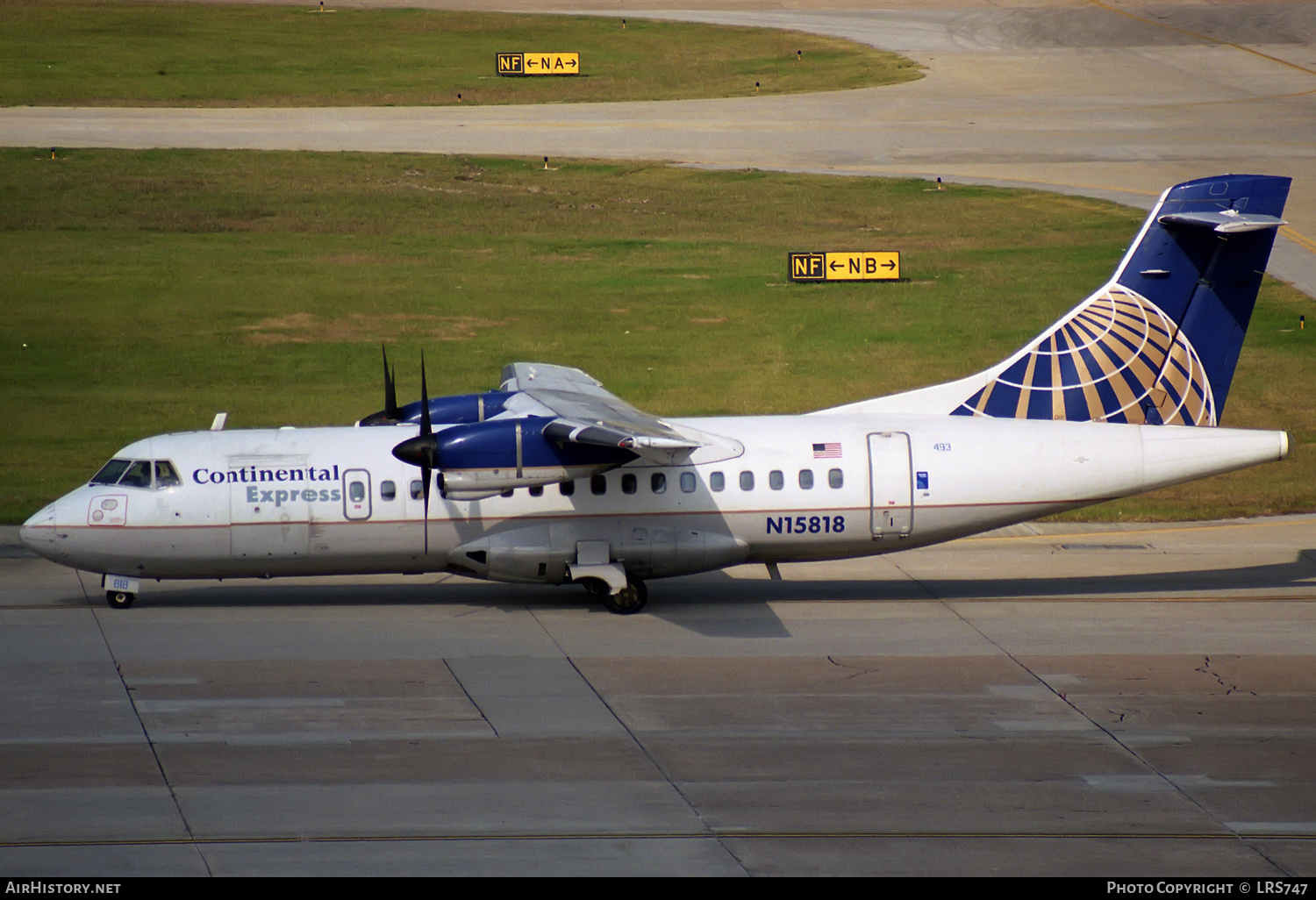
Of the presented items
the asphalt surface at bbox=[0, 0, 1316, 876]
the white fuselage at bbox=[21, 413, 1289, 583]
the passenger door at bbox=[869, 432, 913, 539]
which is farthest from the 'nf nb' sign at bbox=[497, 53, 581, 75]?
the passenger door at bbox=[869, 432, 913, 539]

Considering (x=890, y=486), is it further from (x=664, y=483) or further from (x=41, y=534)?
(x=41, y=534)

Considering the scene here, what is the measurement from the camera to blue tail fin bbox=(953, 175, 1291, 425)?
25.4 meters

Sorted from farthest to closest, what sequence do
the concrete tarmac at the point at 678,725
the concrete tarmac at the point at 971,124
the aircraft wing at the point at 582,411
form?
the concrete tarmac at the point at 971,124 < the aircraft wing at the point at 582,411 < the concrete tarmac at the point at 678,725

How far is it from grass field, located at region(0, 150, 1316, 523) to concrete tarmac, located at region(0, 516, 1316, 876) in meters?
8.28

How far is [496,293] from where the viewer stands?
47.1m

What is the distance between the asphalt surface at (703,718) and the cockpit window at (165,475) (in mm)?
2198

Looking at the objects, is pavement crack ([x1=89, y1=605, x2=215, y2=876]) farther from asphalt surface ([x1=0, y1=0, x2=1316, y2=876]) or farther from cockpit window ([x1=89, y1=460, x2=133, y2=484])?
cockpit window ([x1=89, y1=460, x2=133, y2=484])

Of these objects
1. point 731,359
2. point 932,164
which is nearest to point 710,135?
point 932,164

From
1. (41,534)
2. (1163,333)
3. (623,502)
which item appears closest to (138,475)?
(41,534)

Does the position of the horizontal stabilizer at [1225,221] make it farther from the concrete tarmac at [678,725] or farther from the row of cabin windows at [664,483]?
the row of cabin windows at [664,483]

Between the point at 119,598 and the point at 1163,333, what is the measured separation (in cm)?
1786

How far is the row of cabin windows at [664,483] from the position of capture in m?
23.4

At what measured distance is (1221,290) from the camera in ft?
84.4

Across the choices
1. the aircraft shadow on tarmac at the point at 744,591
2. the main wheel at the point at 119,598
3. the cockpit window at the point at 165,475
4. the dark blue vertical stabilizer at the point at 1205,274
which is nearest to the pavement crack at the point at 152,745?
the main wheel at the point at 119,598
